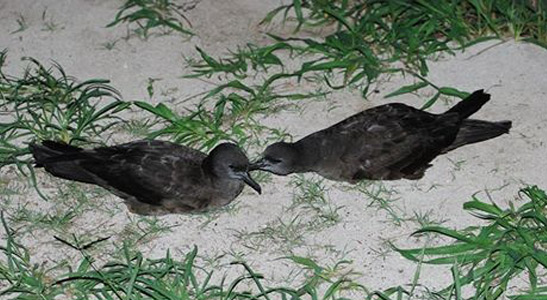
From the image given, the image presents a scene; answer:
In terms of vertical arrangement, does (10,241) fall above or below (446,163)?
below

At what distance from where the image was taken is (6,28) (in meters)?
7.63

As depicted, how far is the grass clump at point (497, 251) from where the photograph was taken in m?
5.30

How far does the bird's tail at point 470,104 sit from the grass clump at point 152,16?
2.13 metres

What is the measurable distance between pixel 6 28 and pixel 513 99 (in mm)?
3663

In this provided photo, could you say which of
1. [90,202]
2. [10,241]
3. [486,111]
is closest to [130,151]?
[90,202]

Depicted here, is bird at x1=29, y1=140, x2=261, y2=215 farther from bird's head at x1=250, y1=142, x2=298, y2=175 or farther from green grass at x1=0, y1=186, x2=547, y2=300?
green grass at x1=0, y1=186, x2=547, y2=300

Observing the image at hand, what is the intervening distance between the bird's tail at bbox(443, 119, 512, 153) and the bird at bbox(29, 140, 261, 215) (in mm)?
1283

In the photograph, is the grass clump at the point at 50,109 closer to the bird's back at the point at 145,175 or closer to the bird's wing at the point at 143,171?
the bird's back at the point at 145,175

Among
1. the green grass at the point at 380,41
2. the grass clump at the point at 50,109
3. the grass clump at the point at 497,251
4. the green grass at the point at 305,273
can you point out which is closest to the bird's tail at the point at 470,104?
the green grass at the point at 380,41

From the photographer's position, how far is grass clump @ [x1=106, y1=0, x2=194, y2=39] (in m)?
7.50

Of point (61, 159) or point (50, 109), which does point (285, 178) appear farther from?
point (50, 109)

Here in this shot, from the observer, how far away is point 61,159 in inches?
231

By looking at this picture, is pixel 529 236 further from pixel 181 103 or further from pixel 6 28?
pixel 6 28

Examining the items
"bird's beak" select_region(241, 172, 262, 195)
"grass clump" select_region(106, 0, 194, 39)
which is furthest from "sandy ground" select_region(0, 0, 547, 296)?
"bird's beak" select_region(241, 172, 262, 195)
